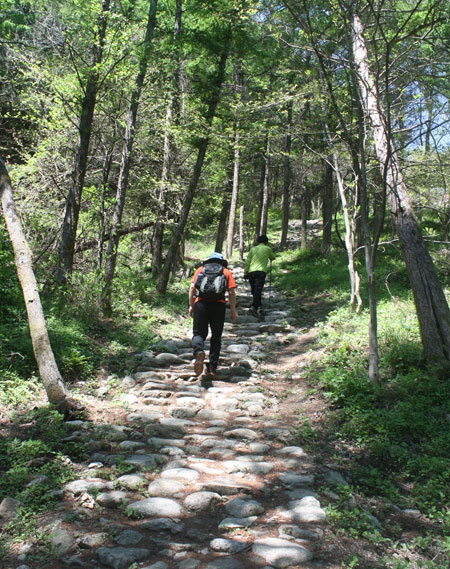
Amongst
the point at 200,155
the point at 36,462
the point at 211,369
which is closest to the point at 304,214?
the point at 200,155

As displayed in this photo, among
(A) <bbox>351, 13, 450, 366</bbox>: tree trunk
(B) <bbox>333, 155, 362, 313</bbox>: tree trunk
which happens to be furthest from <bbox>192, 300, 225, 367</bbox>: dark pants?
(B) <bbox>333, 155, 362, 313</bbox>: tree trunk

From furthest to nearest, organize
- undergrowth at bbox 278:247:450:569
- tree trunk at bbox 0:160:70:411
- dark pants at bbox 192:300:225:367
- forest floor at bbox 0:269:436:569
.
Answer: dark pants at bbox 192:300:225:367, tree trunk at bbox 0:160:70:411, undergrowth at bbox 278:247:450:569, forest floor at bbox 0:269:436:569

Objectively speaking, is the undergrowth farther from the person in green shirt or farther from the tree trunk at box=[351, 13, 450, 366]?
the person in green shirt

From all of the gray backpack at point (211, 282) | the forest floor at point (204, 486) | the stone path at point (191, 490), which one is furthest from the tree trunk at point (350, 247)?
the stone path at point (191, 490)

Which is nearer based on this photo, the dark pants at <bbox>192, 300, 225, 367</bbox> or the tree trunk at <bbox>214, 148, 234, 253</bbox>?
the dark pants at <bbox>192, 300, 225, 367</bbox>

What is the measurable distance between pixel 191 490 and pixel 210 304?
3.56 metres

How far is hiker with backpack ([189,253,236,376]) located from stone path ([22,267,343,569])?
2.23ft

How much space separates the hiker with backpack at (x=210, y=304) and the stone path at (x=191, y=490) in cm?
68

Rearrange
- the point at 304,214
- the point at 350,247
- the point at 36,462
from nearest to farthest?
1. the point at 36,462
2. the point at 350,247
3. the point at 304,214

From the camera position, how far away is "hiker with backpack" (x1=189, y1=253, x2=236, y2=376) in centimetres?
679

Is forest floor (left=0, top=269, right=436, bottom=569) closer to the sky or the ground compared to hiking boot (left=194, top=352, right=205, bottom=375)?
closer to the ground

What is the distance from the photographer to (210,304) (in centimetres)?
692

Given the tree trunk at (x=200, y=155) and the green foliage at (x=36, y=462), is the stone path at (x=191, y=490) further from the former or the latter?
the tree trunk at (x=200, y=155)

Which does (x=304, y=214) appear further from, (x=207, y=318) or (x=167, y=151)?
(x=207, y=318)
